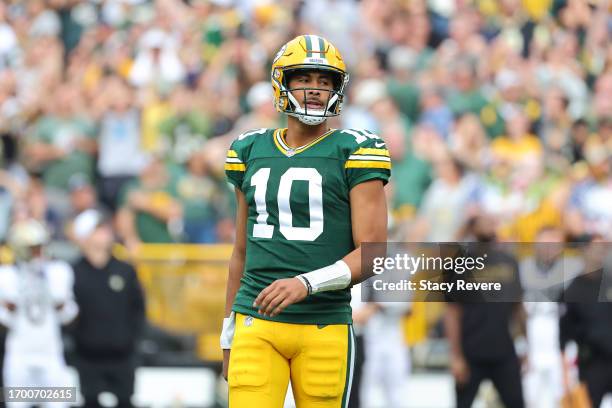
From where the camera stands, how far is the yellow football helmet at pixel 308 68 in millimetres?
4375

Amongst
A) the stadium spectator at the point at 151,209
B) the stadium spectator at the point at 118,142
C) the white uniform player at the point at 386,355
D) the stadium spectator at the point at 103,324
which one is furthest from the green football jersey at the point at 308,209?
the stadium spectator at the point at 118,142

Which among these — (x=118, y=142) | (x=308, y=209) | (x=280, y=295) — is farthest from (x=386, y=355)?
(x=280, y=295)

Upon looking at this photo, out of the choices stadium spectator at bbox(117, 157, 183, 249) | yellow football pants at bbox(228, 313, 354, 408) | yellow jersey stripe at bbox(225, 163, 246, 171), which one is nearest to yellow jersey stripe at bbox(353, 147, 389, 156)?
yellow jersey stripe at bbox(225, 163, 246, 171)

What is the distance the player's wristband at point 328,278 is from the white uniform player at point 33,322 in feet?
16.4

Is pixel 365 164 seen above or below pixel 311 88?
below

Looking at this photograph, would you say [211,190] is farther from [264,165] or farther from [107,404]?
[264,165]

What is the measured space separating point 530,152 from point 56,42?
4.82m

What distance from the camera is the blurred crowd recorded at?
34.4ft

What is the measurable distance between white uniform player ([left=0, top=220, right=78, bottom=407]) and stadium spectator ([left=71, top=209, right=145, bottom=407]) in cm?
14

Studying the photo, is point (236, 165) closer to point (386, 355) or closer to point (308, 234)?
point (308, 234)

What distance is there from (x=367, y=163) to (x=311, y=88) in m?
0.37

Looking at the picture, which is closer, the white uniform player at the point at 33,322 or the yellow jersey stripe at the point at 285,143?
the yellow jersey stripe at the point at 285,143

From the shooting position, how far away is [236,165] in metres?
4.53

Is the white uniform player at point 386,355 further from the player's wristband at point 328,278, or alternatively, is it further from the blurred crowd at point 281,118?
the player's wristband at point 328,278
